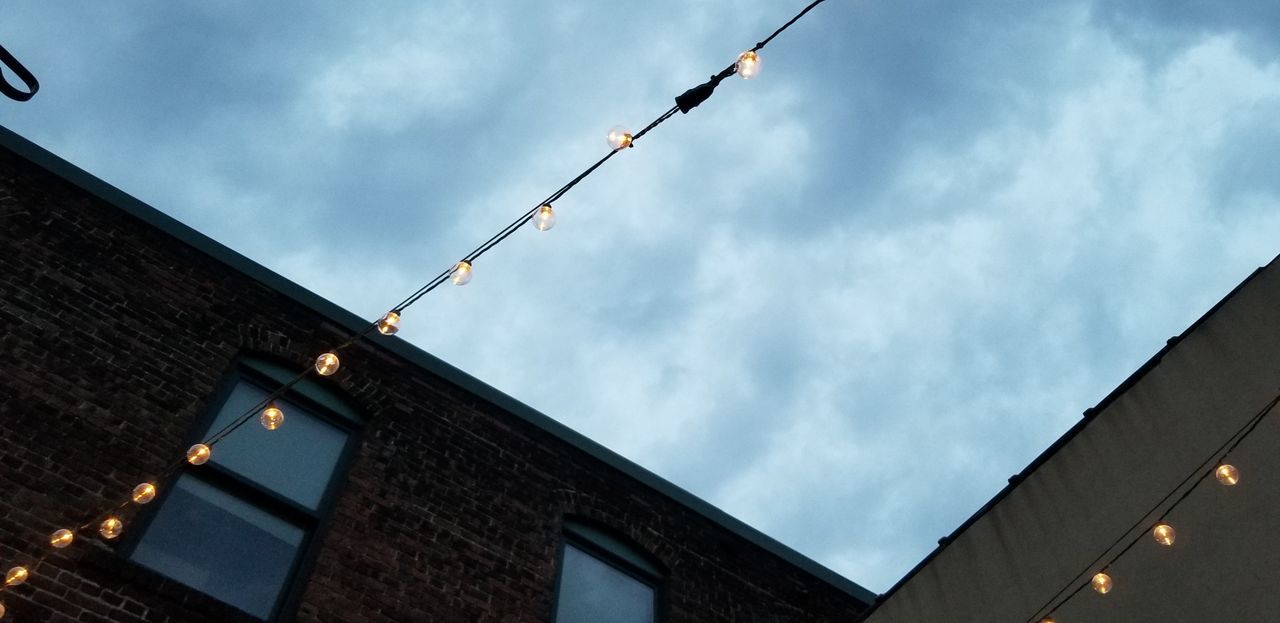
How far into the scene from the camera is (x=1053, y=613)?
19.6ft

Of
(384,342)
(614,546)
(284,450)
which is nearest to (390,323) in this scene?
(284,450)

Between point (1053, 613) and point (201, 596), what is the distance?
493 cm

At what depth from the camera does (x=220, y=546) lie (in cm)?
645

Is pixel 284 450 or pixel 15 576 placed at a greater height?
pixel 284 450

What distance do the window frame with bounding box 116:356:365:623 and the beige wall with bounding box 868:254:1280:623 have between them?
13.5 ft

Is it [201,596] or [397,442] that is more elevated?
[397,442]

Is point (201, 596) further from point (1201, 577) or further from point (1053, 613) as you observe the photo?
point (1201, 577)

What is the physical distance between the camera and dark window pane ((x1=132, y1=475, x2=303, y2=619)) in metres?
6.19

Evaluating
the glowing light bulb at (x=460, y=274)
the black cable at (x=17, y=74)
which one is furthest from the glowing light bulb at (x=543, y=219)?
the black cable at (x=17, y=74)

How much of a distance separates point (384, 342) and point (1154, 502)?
222 inches

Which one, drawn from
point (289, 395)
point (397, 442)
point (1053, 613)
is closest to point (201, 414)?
point (289, 395)

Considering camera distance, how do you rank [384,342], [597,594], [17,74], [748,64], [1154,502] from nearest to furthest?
[17,74], [748,64], [1154,502], [597,594], [384,342]

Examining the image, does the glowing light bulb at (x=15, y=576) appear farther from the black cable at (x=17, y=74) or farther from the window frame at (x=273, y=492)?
the black cable at (x=17, y=74)

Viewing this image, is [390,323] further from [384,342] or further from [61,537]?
[384,342]
